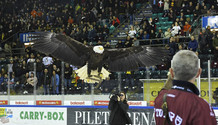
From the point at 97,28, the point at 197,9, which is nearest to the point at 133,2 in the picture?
the point at 97,28

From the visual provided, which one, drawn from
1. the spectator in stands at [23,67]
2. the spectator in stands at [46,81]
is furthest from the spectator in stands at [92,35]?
the spectator in stands at [46,81]

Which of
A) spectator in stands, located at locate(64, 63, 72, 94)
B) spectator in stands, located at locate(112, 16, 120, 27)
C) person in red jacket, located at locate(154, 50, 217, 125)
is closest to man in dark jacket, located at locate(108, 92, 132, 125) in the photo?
spectator in stands, located at locate(64, 63, 72, 94)

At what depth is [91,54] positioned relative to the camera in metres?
9.61

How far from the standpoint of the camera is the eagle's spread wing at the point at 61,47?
9914 mm

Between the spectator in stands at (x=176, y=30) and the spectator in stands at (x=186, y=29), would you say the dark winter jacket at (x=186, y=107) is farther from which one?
the spectator in stands at (x=186, y=29)

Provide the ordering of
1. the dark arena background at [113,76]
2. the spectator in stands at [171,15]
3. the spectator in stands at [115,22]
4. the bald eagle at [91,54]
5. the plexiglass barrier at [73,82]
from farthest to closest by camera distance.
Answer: the spectator in stands at [115,22]
the spectator in stands at [171,15]
the dark arena background at [113,76]
the bald eagle at [91,54]
the plexiglass barrier at [73,82]

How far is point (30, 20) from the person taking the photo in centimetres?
2506

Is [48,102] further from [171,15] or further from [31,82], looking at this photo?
[171,15]

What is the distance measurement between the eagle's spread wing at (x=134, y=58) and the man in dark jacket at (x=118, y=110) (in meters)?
2.32

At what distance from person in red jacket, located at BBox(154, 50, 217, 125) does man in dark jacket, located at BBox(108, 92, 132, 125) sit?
518 centimetres

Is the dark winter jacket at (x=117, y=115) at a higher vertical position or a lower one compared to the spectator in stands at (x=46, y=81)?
lower

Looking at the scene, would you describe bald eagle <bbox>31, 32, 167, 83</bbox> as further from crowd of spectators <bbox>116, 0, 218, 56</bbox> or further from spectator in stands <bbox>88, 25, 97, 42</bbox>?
spectator in stands <bbox>88, 25, 97, 42</bbox>

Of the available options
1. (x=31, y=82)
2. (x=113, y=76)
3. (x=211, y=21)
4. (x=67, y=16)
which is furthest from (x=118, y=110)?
(x=67, y=16)

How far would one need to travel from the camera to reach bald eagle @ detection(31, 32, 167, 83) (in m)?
9.70
